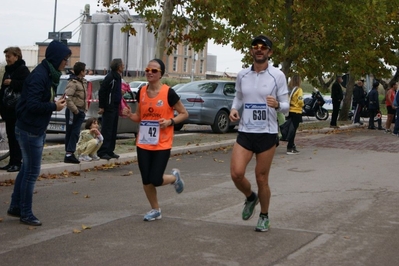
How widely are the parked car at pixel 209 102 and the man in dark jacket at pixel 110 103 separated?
9.15 m

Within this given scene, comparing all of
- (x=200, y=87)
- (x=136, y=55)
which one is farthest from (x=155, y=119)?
(x=136, y=55)

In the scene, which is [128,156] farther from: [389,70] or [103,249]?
[389,70]

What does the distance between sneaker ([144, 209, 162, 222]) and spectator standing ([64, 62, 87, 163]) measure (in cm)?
539

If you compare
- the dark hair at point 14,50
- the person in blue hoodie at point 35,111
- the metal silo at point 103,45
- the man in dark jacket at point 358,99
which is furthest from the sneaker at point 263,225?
the metal silo at point 103,45

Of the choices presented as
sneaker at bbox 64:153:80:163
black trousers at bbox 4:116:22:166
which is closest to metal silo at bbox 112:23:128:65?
sneaker at bbox 64:153:80:163

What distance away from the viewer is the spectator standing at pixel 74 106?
14.2m

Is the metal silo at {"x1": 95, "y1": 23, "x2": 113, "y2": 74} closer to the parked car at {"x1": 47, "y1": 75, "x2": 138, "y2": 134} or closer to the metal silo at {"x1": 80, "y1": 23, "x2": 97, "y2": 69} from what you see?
the metal silo at {"x1": 80, "y1": 23, "x2": 97, "y2": 69}

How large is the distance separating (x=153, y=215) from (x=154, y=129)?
0.95 m

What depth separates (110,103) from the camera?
15305mm

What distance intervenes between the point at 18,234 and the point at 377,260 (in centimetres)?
348

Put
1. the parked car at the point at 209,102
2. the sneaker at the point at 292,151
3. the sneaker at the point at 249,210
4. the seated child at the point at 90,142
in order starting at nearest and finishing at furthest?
the sneaker at the point at 249,210 < the seated child at the point at 90,142 < the sneaker at the point at 292,151 < the parked car at the point at 209,102

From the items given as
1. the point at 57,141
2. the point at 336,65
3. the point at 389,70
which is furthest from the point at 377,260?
the point at 389,70

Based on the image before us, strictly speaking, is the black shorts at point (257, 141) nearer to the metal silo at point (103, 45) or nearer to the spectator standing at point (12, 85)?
the spectator standing at point (12, 85)

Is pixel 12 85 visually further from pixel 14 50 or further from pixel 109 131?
pixel 109 131
